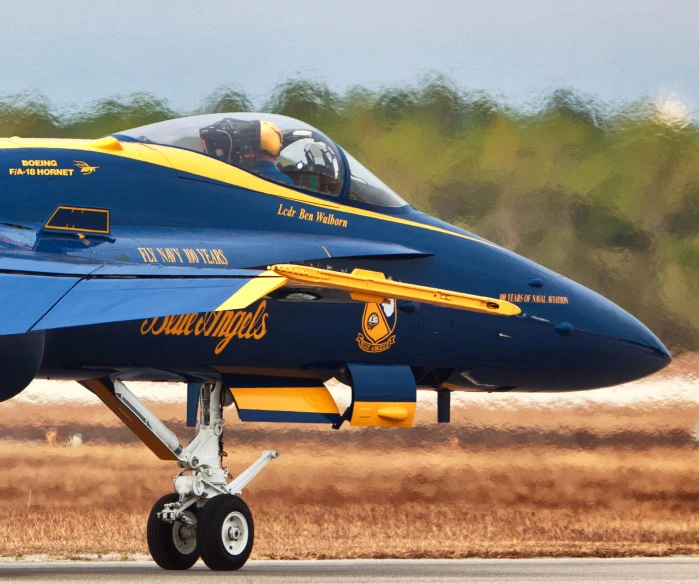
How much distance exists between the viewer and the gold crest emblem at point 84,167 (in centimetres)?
1174

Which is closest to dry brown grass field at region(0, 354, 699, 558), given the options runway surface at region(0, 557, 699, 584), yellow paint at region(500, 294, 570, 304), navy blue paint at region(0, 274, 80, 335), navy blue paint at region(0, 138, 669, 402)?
A: runway surface at region(0, 557, 699, 584)

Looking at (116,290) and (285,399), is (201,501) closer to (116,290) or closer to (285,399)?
(285,399)

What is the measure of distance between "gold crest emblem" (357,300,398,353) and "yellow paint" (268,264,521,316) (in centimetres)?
183

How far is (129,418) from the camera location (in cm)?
1327

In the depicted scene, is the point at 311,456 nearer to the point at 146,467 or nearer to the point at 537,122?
the point at 146,467

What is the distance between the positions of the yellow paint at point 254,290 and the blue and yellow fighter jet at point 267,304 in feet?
3.30

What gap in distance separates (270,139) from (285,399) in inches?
99.6

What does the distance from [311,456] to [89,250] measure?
5.99m

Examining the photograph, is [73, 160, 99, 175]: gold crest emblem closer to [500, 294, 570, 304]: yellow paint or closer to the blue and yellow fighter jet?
the blue and yellow fighter jet

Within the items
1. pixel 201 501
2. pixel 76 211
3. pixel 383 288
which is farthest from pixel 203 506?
pixel 383 288

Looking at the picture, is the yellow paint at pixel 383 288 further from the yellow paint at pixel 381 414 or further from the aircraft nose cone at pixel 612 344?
the aircraft nose cone at pixel 612 344

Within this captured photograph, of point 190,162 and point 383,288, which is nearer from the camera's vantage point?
point 383,288

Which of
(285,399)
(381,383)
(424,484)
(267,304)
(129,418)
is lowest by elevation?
(424,484)

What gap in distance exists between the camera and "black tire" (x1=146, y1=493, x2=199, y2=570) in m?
13.3
